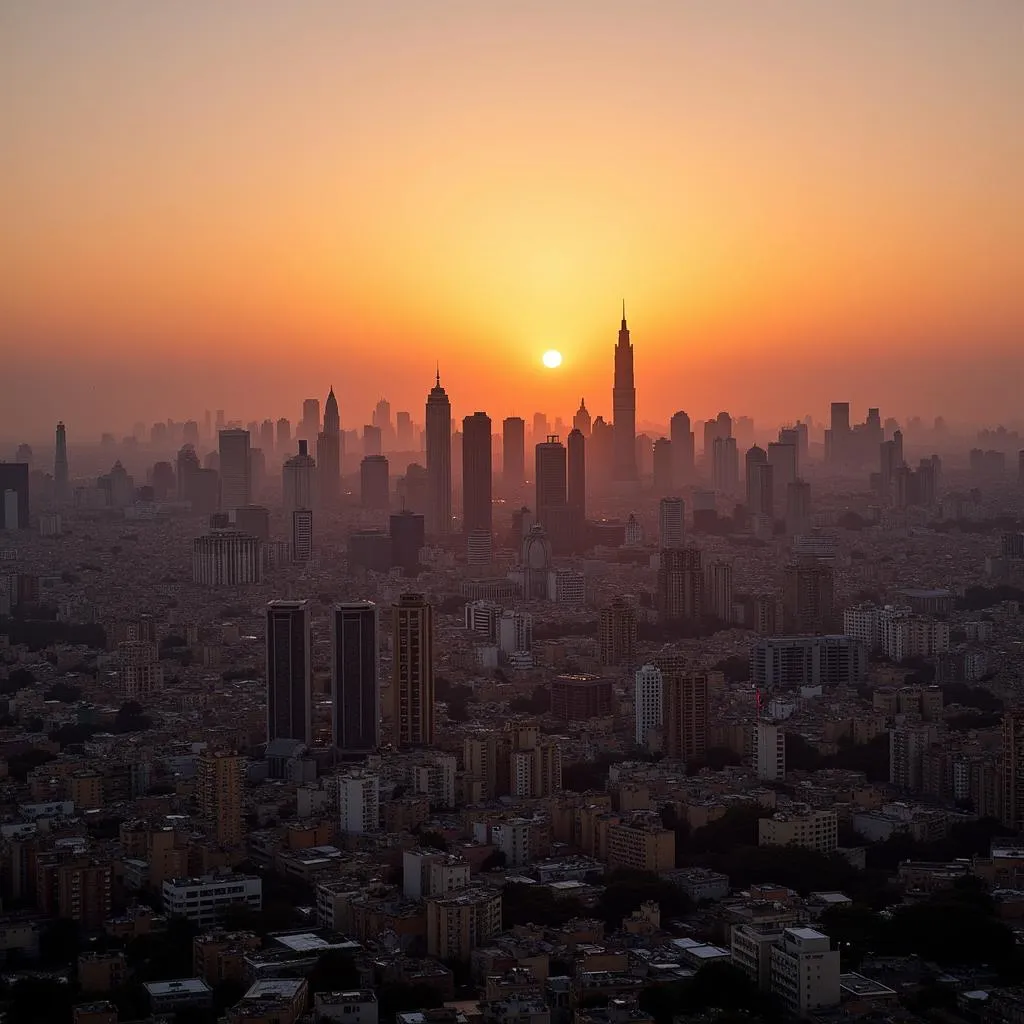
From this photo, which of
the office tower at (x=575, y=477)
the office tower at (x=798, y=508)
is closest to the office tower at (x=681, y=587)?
the office tower at (x=575, y=477)

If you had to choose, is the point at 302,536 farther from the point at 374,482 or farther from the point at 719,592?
the point at 719,592

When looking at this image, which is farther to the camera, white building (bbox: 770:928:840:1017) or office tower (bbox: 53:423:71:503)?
office tower (bbox: 53:423:71:503)

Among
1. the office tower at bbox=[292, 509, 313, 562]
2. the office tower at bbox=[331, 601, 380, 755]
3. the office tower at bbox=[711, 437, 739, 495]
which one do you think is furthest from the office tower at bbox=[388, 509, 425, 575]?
the office tower at bbox=[711, 437, 739, 495]

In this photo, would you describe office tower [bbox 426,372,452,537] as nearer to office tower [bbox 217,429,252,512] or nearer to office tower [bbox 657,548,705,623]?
office tower [bbox 217,429,252,512]

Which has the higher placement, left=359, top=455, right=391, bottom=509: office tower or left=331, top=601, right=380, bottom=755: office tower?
left=359, top=455, right=391, bottom=509: office tower

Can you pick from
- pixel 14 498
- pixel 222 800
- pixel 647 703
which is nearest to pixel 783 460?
pixel 14 498

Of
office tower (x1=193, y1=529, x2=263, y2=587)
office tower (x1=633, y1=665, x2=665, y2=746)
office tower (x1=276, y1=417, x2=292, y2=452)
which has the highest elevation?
office tower (x1=276, y1=417, x2=292, y2=452)

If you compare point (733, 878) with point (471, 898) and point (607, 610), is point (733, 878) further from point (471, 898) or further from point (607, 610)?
point (607, 610)
